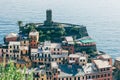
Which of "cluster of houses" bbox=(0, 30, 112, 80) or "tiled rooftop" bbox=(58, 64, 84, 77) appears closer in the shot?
"cluster of houses" bbox=(0, 30, 112, 80)

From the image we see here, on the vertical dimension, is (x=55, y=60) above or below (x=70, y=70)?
above

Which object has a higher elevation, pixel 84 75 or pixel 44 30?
pixel 44 30

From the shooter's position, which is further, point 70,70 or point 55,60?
point 55,60

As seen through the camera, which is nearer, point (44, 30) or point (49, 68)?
point (49, 68)

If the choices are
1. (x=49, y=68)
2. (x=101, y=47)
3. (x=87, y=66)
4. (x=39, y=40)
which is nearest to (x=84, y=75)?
(x=87, y=66)

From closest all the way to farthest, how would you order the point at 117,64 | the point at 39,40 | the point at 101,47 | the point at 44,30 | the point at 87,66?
the point at 87,66 → the point at 117,64 → the point at 39,40 → the point at 44,30 → the point at 101,47

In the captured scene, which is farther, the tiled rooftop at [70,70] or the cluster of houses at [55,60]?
the tiled rooftop at [70,70]

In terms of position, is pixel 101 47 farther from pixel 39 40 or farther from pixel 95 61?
pixel 95 61

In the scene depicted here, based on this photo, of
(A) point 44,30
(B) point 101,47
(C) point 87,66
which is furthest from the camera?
(B) point 101,47
